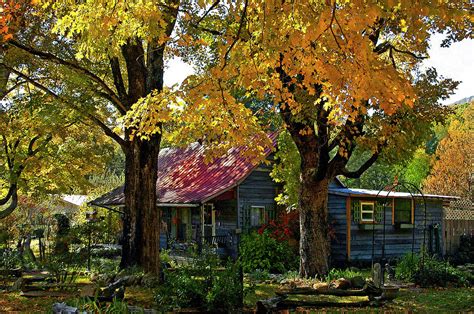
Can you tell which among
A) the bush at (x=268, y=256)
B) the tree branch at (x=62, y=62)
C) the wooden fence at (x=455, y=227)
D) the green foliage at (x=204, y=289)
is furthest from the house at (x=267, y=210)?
the green foliage at (x=204, y=289)

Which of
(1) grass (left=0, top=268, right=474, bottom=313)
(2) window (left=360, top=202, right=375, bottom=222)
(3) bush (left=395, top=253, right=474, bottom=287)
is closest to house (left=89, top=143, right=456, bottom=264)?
(2) window (left=360, top=202, right=375, bottom=222)

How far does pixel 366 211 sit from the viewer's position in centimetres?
2258

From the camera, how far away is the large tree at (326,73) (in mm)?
5945

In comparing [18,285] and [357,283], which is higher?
[357,283]

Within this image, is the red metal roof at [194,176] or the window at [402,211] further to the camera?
the window at [402,211]

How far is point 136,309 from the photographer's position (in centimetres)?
838

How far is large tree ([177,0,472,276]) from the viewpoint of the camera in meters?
5.95

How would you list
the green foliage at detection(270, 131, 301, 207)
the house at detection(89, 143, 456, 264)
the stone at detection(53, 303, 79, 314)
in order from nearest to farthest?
the stone at detection(53, 303, 79, 314)
the green foliage at detection(270, 131, 301, 207)
the house at detection(89, 143, 456, 264)

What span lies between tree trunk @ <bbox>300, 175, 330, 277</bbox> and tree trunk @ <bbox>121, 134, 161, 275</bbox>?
4.15 meters

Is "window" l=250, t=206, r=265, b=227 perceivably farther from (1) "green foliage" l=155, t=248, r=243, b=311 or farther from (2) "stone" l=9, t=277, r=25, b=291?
(1) "green foliage" l=155, t=248, r=243, b=311

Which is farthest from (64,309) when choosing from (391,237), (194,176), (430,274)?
(194,176)

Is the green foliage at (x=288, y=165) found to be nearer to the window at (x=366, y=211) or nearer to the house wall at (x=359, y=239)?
the house wall at (x=359, y=239)

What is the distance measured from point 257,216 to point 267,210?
0.52 metres

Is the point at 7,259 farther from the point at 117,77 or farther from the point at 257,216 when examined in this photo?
the point at 257,216
